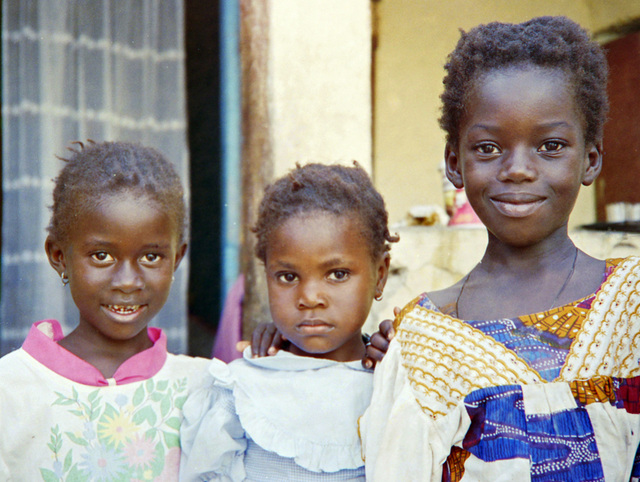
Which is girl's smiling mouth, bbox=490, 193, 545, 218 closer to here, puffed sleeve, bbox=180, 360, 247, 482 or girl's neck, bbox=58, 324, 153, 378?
puffed sleeve, bbox=180, 360, 247, 482

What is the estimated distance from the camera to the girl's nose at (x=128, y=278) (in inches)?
68.8

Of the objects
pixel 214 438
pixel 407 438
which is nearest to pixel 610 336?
pixel 407 438

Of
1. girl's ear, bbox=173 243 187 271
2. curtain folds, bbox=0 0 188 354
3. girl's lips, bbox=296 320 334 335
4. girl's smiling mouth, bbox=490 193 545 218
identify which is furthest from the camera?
curtain folds, bbox=0 0 188 354

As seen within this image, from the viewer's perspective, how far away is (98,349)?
183 centimetres

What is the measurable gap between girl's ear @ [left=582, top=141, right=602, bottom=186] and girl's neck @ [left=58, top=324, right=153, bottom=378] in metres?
1.26

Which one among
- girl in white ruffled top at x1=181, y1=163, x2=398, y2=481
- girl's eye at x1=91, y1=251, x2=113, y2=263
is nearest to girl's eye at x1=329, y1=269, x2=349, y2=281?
girl in white ruffled top at x1=181, y1=163, x2=398, y2=481

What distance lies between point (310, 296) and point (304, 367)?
19cm

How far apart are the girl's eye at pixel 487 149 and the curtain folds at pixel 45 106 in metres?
2.25

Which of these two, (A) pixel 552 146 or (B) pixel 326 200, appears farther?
(B) pixel 326 200

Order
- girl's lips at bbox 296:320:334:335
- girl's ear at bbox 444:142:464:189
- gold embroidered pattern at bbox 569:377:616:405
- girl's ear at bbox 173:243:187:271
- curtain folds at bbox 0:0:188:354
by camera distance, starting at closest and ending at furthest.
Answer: gold embroidered pattern at bbox 569:377:616:405
girl's ear at bbox 444:142:464:189
girl's lips at bbox 296:320:334:335
girl's ear at bbox 173:243:187:271
curtain folds at bbox 0:0:188:354

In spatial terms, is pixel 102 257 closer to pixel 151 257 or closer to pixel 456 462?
pixel 151 257

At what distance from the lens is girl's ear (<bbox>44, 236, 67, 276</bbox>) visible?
6.08 feet

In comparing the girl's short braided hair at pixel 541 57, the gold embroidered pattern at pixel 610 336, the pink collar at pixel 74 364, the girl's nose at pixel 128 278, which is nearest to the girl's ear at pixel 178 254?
the girl's nose at pixel 128 278

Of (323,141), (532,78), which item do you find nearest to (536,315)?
(532,78)
